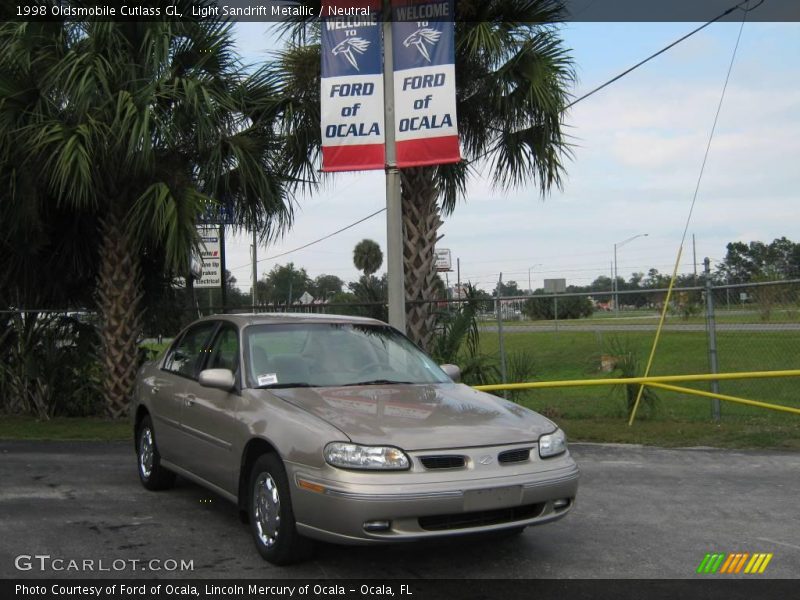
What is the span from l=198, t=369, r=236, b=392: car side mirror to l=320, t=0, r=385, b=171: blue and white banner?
463cm

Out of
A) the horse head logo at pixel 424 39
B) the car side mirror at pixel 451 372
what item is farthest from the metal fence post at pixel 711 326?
the car side mirror at pixel 451 372

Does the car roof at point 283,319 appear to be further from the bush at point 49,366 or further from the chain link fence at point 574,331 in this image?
the bush at point 49,366

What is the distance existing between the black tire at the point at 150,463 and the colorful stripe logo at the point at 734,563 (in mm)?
4100

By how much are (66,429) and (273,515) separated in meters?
7.04

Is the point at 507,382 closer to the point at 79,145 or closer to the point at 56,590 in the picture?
the point at 79,145

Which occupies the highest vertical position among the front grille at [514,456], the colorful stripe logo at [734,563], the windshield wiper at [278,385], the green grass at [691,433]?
the windshield wiper at [278,385]

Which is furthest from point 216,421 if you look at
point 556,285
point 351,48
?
point 556,285

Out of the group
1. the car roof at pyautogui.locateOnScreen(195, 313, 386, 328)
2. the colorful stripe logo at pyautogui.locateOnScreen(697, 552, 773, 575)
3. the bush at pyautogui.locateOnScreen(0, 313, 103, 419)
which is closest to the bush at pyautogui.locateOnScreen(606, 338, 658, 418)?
the car roof at pyautogui.locateOnScreen(195, 313, 386, 328)

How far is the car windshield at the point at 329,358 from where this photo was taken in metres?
5.48

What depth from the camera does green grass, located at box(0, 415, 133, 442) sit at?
10.1 metres

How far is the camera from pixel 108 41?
10.4m

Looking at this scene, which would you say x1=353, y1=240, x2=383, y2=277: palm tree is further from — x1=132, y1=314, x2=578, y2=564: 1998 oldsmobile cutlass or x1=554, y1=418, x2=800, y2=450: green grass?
x1=132, y1=314, x2=578, y2=564: 1998 oldsmobile cutlass

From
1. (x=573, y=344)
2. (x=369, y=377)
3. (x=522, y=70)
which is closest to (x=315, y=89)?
(x=522, y=70)

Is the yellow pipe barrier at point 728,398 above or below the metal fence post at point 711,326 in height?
below
